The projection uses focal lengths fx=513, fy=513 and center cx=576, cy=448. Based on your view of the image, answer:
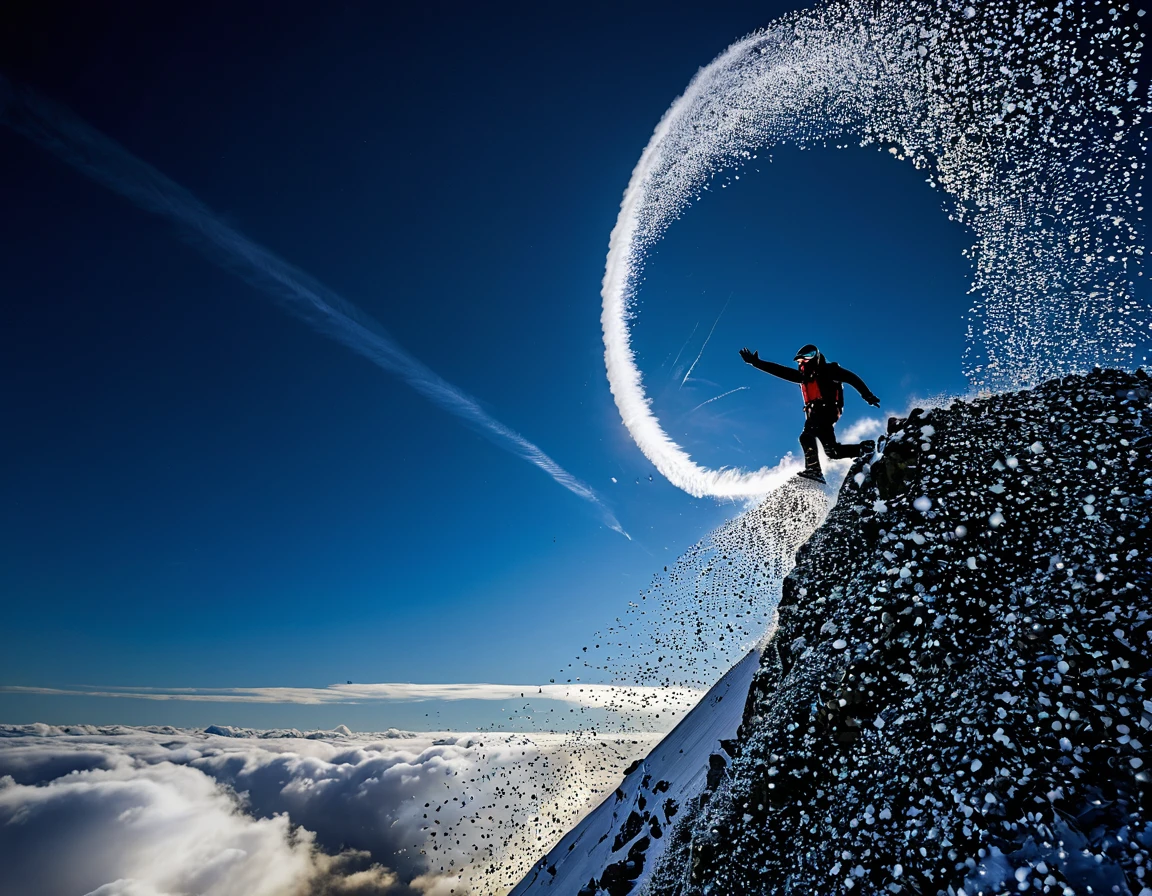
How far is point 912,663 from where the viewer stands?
30.8 feet

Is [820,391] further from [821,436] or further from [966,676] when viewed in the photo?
[966,676]

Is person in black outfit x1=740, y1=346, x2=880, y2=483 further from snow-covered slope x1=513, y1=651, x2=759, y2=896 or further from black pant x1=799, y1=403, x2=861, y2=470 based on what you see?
snow-covered slope x1=513, y1=651, x2=759, y2=896

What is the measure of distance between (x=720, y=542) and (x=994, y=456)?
12749mm

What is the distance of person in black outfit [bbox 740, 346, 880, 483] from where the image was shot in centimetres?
1456

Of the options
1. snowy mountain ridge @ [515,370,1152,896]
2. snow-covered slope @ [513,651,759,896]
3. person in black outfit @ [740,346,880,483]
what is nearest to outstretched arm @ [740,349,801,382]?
person in black outfit @ [740,346,880,483]

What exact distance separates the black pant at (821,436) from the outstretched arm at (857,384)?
961mm

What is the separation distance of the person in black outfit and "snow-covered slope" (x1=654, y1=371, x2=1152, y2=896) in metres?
2.01

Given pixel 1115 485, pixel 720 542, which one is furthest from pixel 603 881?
pixel 1115 485

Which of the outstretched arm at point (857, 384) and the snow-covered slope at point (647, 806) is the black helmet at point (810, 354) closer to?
the outstretched arm at point (857, 384)

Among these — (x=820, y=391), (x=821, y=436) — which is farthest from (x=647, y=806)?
(x=820, y=391)

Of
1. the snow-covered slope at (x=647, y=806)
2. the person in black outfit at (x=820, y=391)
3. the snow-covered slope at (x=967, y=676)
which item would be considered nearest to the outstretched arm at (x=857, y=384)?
the person in black outfit at (x=820, y=391)

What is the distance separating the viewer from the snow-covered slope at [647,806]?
88.6ft

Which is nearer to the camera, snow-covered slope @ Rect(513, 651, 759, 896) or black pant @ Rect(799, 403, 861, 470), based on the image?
black pant @ Rect(799, 403, 861, 470)

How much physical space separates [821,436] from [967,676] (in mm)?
7405
